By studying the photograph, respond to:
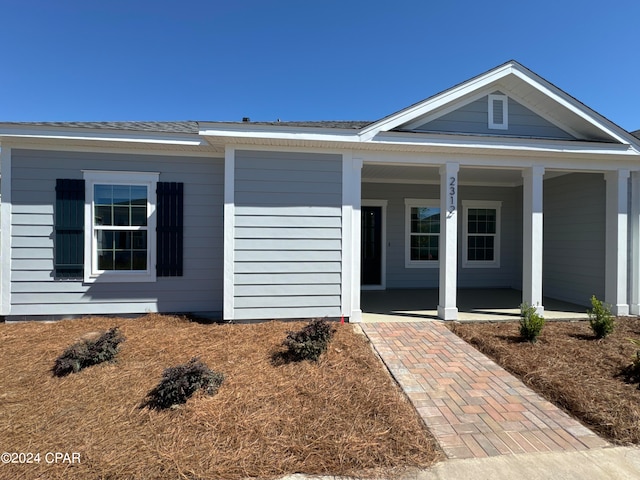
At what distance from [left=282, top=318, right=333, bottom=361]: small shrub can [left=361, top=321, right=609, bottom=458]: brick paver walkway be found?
2.51 feet

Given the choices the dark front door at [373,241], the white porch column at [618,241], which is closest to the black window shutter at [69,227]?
the dark front door at [373,241]

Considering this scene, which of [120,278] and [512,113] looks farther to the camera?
[512,113]

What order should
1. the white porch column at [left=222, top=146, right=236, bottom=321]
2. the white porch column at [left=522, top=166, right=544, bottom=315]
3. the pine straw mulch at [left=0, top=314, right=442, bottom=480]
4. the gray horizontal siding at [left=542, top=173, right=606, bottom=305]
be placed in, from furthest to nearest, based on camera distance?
the gray horizontal siding at [left=542, top=173, right=606, bottom=305] → the white porch column at [left=522, top=166, right=544, bottom=315] → the white porch column at [left=222, top=146, right=236, bottom=321] → the pine straw mulch at [left=0, top=314, right=442, bottom=480]

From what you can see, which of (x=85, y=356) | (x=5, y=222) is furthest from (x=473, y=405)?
(x=5, y=222)

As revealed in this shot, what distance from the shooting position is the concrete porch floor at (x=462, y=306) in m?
5.57

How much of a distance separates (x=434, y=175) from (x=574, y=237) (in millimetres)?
3224

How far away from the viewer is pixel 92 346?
3480mm

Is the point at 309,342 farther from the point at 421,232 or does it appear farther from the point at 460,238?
the point at 460,238

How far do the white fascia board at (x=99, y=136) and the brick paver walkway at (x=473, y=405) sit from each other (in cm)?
435

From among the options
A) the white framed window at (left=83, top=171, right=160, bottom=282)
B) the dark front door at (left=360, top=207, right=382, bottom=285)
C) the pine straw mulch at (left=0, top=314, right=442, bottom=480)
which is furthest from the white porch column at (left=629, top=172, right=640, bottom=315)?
the white framed window at (left=83, top=171, right=160, bottom=282)

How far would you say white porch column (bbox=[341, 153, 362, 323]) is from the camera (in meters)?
5.12

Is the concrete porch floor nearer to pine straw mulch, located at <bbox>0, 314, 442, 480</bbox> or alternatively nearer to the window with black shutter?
pine straw mulch, located at <bbox>0, 314, 442, 480</bbox>

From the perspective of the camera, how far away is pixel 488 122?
5.52m

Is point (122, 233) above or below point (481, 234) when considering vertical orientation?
below
